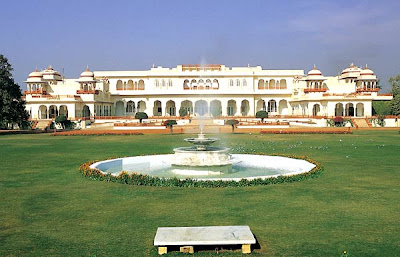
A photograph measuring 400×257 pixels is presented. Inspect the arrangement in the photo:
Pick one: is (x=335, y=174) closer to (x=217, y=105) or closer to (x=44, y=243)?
(x=44, y=243)

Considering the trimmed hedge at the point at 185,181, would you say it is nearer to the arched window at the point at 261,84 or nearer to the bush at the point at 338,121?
the bush at the point at 338,121

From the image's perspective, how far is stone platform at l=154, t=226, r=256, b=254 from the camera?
19.2ft

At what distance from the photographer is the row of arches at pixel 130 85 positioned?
61.4m

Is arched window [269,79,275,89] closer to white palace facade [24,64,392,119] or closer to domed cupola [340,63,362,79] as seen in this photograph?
white palace facade [24,64,392,119]

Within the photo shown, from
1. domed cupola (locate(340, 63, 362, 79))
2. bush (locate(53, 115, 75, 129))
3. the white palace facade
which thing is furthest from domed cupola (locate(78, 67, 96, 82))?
domed cupola (locate(340, 63, 362, 79))

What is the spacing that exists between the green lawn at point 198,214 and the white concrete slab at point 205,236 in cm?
24

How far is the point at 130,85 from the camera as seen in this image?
61781 millimetres

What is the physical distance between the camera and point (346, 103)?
5012 centimetres

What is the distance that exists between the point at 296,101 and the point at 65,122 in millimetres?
Answer: 29650

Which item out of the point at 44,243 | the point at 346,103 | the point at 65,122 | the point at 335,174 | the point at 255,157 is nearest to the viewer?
the point at 44,243

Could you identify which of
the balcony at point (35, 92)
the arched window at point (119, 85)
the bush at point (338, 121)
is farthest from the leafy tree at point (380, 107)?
the balcony at point (35, 92)

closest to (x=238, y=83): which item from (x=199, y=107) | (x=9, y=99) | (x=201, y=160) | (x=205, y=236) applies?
(x=199, y=107)

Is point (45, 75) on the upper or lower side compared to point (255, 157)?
upper

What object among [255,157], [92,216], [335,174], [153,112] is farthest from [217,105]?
[92,216]
